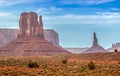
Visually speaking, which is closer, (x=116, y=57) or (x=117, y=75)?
(x=117, y=75)

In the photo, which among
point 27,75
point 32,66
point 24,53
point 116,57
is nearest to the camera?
point 27,75

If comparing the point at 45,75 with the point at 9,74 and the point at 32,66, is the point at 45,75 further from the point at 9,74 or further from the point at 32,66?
the point at 32,66

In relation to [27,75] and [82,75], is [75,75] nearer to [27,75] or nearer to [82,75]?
[82,75]

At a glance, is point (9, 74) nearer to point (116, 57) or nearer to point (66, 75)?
point (66, 75)

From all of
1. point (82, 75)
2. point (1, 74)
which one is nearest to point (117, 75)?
point (82, 75)

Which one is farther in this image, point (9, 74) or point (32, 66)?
point (32, 66)

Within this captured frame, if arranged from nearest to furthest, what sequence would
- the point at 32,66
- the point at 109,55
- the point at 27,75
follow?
the point at 27,75
the point at 32,66
the point at 109,55

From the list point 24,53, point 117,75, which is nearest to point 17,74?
point 117,75

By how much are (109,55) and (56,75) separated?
229 ft

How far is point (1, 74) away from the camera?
4397 cm

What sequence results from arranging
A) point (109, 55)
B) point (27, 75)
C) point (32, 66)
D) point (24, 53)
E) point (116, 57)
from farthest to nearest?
1. point (24, 53)
2. point (109, 55)
3. point (116, 57)
4. point (32, 66)
5. point (27, 75)

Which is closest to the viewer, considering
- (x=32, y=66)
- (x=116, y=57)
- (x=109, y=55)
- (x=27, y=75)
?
(x=27, y=75)

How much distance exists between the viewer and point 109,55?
112250 mm

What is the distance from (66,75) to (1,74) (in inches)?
328
